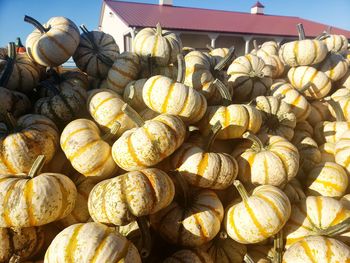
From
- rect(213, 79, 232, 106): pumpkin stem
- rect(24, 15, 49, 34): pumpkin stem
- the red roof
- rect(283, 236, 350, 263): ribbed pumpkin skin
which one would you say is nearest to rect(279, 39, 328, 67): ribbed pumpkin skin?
rect(213, 79, 232, 106): pumpkin stem

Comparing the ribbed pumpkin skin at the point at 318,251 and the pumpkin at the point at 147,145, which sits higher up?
the pumpkin at the point at 147,145

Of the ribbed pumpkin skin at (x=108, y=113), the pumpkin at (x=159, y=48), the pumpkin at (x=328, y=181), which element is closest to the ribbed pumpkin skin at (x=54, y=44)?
the pumpkin at (x=159, y=48)

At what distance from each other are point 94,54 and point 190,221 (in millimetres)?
2928

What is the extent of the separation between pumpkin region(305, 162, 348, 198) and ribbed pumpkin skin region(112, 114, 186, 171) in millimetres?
1723

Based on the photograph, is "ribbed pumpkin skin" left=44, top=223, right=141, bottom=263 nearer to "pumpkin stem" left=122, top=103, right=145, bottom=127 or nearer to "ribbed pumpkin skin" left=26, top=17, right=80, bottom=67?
"pumpkin stem" left=122, top=103, right=145, bottom=127

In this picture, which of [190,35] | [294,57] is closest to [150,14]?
[190,35]

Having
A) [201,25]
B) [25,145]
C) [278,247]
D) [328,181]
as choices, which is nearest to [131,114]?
[25,145]

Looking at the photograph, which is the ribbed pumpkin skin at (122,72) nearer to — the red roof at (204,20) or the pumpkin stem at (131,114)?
the pumpkin stem at (131,114)

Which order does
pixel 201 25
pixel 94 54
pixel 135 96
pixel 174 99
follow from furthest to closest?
pixel 201 25
pixel 94 54
pixel 135 96
pixel 174 99

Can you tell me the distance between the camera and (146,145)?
255 cm

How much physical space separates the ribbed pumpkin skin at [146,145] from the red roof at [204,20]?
19450 mm

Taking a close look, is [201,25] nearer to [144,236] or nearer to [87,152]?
[87,152]

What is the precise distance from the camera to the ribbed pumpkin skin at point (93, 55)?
4340 millimetres

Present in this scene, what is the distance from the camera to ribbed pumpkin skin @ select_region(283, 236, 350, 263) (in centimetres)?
228
